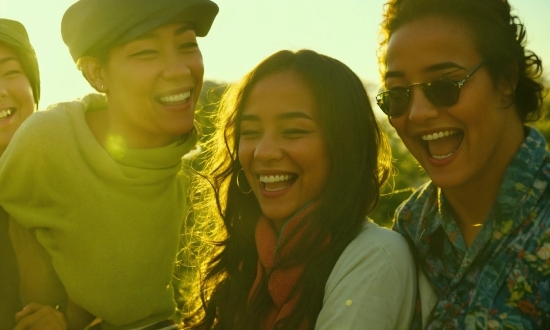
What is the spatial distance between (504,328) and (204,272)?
1.56 m

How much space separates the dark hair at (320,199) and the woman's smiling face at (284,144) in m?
0.04

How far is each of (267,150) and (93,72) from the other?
121 cm

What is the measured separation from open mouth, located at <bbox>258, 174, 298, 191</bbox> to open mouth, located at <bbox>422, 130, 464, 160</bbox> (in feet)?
2.02

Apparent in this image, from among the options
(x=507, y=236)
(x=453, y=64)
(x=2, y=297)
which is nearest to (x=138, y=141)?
(x=2, y=297)

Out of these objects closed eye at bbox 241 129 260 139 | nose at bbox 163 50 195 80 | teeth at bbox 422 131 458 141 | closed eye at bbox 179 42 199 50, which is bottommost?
teeth at bbox 422 131 458 141

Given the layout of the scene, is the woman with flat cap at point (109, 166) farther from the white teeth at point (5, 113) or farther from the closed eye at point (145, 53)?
the white teeth at point (5, 113)

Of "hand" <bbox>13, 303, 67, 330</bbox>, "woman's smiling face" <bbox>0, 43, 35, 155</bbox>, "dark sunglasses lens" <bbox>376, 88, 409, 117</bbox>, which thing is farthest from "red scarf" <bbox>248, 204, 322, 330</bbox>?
"woman's smiling face" <bbox>0, 43, 35, 155</bbox>

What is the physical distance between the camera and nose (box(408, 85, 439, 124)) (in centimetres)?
278

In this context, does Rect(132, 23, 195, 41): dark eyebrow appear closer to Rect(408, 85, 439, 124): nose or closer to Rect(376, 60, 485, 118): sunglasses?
Rect(376, 60, 485, 118): sunglasses

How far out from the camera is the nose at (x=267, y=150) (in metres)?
2.94

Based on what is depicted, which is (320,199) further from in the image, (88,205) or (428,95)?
(88,205)

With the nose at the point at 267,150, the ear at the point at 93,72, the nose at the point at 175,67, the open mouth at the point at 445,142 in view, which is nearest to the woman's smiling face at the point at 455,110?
the open mouth at the point at 445,142

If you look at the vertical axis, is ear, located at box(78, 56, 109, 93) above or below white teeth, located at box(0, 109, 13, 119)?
above

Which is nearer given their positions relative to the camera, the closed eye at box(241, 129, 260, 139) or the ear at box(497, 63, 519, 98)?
the ear at box(497, 63, 519, 98)
